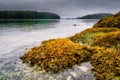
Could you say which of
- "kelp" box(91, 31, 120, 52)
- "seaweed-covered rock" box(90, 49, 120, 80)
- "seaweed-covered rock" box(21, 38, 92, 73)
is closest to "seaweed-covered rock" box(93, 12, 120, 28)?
"kelp" box(91, 31, 120, 52)

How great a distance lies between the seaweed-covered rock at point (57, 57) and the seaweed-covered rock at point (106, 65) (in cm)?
72

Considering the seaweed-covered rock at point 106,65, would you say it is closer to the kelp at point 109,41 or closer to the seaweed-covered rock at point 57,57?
the seaweed-covered rock at point 57,57

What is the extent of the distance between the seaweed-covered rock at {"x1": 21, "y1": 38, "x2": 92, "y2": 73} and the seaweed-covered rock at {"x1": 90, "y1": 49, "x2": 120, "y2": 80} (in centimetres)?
72

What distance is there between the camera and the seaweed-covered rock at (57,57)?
9.58m

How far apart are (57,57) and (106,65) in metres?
2.39

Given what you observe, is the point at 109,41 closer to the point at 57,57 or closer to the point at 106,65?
the point at 106,65

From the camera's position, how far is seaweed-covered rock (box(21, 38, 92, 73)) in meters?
9.58

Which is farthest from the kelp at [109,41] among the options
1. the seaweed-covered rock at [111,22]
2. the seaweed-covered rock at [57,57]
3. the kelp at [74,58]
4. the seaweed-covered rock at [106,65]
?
the seaweed-covered rock at [111,22]

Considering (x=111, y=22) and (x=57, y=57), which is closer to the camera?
(x=57, y=57)

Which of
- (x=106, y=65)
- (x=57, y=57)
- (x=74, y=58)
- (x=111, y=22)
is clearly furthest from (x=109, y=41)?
(x=111, y=22)

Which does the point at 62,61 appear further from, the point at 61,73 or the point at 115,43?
the point at 115,43

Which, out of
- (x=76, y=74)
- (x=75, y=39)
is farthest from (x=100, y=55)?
(x=75, y=39)

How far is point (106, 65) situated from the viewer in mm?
9258

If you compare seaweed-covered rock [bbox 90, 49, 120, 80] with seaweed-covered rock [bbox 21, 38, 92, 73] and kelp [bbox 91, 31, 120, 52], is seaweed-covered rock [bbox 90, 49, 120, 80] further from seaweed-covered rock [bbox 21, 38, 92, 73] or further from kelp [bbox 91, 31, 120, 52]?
kelp [bbox 91, 31, 120, 52]
